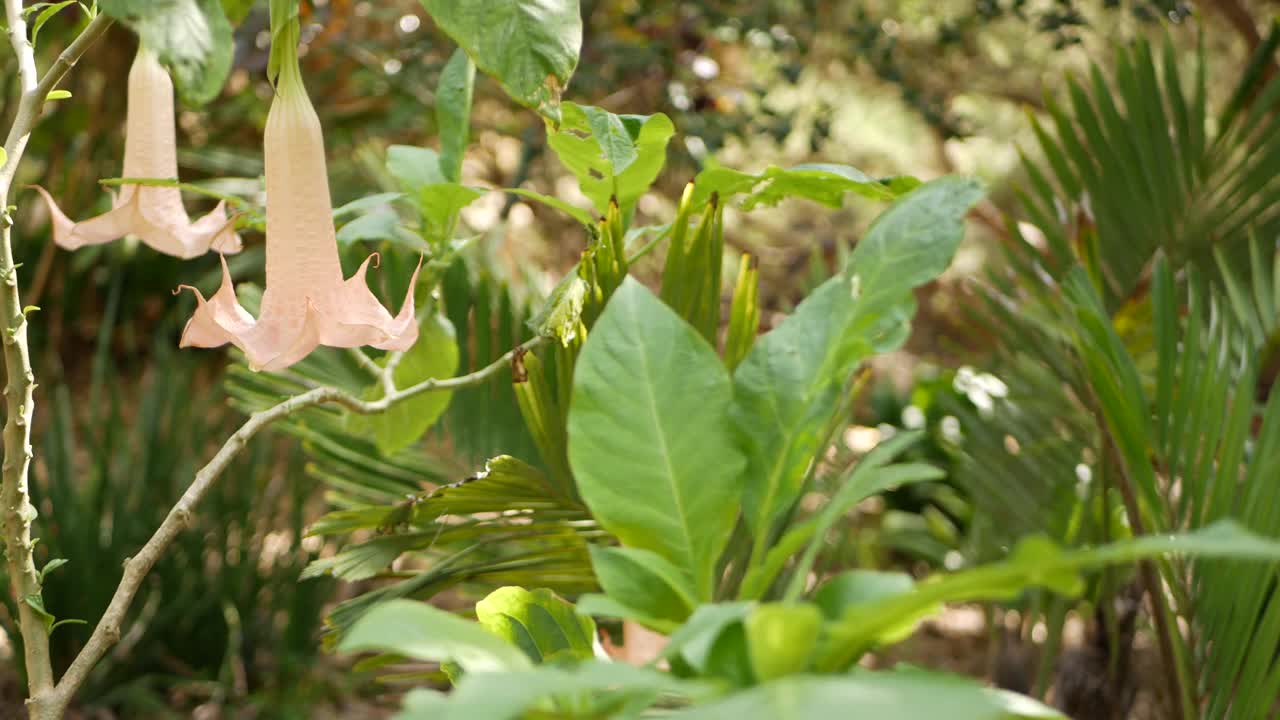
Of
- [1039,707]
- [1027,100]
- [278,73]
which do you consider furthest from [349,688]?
[1027,100]

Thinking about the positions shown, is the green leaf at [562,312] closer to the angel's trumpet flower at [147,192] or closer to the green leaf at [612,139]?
the green leaf at [612,139]

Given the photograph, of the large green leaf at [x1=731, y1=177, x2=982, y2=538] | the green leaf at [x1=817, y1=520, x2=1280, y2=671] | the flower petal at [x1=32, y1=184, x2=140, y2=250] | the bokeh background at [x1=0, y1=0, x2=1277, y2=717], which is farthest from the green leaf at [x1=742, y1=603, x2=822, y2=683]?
the bokeh background at [x1=0, y1=0, x2=1277, y2=717]

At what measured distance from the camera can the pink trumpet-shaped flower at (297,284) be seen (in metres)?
0.51

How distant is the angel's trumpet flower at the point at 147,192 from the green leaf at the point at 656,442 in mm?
312

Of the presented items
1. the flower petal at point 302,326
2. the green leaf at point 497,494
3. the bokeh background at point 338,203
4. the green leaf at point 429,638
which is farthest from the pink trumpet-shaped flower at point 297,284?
the bokeh background at point 338,203

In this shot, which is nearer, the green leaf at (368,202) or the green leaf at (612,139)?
the green leaf at (612,139)

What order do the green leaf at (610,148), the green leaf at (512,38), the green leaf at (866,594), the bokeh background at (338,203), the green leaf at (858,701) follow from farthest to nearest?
the bokeh background at (338,203) < the green leaf at (610,148) < the green leaf at (512,38) < the green leaf at (866,594) < the green leaf at (858,701)

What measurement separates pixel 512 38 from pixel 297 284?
0.52ft

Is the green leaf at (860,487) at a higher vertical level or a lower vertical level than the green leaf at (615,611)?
higher

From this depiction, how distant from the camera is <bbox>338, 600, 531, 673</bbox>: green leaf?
284 mm

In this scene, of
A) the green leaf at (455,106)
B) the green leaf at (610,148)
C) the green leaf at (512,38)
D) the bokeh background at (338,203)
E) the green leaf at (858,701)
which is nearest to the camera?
the green leaf at (858,701)

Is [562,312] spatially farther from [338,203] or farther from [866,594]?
[338,203]

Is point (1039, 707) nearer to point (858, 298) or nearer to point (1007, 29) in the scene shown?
point (858, 298)

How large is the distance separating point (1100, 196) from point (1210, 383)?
1.60 ft
